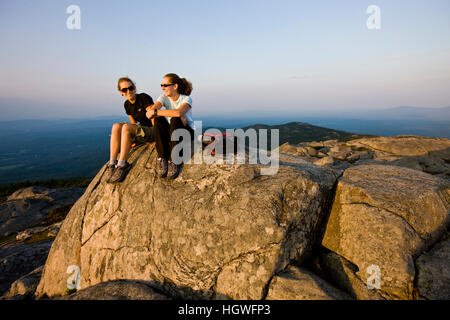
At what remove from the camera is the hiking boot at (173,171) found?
750 cm

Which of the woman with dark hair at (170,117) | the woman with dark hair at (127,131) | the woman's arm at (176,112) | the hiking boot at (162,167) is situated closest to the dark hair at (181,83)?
the woman with dark hair at (170,117)

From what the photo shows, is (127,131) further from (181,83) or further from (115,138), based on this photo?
(181,83)

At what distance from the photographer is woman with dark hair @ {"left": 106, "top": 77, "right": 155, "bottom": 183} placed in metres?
8.20

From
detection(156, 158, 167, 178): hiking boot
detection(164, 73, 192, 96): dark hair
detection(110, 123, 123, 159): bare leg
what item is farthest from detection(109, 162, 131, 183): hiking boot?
detection(164, 73, 192, 96): dark hair

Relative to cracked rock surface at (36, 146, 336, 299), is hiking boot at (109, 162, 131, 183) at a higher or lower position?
higher

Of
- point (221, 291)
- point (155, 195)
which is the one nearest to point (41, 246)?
point (155, 195)

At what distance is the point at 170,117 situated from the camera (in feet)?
24.9

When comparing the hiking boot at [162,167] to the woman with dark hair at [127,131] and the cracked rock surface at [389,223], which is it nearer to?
the woman with dark hair at [127,131]

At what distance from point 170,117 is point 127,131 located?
200cm

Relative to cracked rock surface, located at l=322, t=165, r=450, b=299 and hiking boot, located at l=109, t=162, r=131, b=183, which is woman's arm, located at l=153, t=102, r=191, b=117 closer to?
hiking boot, located at l=109, t=162, r=131, b=183

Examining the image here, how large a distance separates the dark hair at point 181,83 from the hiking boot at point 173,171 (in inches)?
108

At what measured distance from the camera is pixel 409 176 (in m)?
8.11

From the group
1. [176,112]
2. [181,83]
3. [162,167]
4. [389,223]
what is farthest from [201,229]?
[389,223]

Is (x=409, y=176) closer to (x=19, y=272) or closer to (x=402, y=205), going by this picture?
(x=402, y=205)
